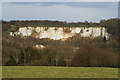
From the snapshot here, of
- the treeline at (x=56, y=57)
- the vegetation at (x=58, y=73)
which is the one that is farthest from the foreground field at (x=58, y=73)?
the treeline at (x=56, y=57)

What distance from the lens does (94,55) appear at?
903 inches

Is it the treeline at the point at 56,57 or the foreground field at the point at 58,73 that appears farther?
the treeline at the point at 56,57

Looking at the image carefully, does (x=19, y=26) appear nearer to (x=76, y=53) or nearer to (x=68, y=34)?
(x=68, y=34)

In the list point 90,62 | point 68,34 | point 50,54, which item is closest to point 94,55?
point 90,62

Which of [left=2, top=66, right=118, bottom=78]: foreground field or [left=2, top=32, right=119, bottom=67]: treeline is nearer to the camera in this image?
[left=2, top=66, right=118, bottom=78]: foreground field

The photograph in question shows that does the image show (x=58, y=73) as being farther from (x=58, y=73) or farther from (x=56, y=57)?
(x=56, y=57)

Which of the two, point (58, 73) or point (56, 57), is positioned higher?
point (58, 73)

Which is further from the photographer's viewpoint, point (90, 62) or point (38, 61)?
point (38, 61)

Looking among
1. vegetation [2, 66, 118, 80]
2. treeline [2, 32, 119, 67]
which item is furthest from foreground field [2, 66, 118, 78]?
treeline [2, 32, 119, 67]

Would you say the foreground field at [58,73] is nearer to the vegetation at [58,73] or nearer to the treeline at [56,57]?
the vegetation at [58,73]

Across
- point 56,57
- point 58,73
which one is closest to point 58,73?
point 58,73

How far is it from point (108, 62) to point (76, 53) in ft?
13.3

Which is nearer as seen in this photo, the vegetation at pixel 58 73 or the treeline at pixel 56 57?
the vegetation at pixel 58 73

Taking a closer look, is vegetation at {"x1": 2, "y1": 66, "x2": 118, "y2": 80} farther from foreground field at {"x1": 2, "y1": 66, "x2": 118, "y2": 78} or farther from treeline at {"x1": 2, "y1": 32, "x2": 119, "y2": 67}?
treeline at {"x1": 2, "y1": 32, "x2": 119, "y2": 67}
